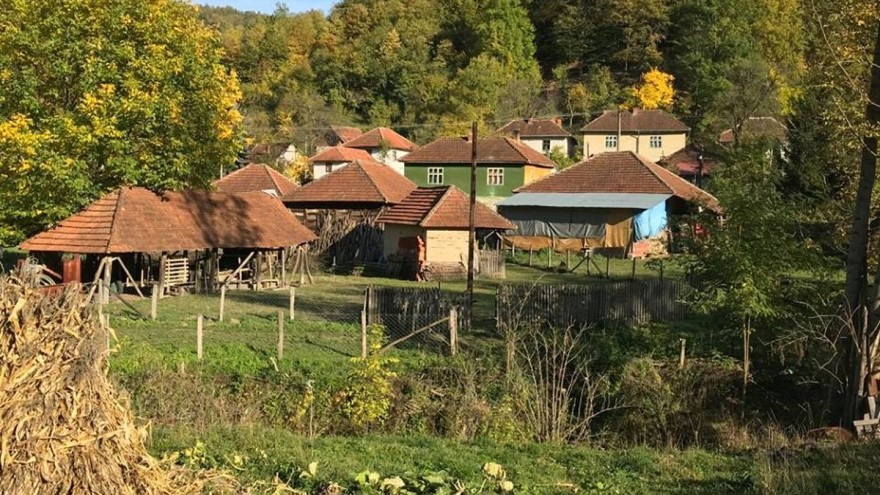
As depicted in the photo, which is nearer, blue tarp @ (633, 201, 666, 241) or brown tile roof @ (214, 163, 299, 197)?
blue tarp @ (633, 201, 666, 241)

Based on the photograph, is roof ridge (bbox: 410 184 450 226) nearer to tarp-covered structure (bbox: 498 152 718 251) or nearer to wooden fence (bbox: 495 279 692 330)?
tarp-covered structure (bbox: 498 152 718 251)

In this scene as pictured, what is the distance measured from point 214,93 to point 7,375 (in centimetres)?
2249

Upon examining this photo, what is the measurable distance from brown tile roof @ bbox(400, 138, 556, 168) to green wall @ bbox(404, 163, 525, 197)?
429mm

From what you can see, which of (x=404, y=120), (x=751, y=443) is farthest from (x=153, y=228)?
(x=404, y=120)

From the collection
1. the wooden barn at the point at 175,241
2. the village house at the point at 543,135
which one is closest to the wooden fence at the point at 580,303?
the wooden barn at the point at 175,241

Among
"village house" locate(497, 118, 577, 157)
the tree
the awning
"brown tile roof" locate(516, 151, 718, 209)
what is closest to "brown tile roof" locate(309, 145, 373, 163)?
"village house" locate(497, 118, 577, 157)

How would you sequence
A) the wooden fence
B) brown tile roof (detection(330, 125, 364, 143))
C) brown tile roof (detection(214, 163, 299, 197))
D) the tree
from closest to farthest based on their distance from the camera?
the wooden fence, the tree, brown tile roof (detection(214, 163, 299, 197)), brown tile roof (detection(330, 125, 364, 143))

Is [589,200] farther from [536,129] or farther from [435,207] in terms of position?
[536,129]

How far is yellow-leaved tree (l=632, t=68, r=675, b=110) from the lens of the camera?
77.3 m

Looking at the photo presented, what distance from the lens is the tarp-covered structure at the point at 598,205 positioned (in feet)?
127

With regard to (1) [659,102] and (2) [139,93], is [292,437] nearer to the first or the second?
(2) [139,93]

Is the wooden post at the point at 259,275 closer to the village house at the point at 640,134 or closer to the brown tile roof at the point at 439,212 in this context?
the brown tile roof at the point at 439,212

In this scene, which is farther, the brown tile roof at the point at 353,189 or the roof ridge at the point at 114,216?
the brown tile roof at the point at 353,189

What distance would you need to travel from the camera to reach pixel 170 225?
993 inches
